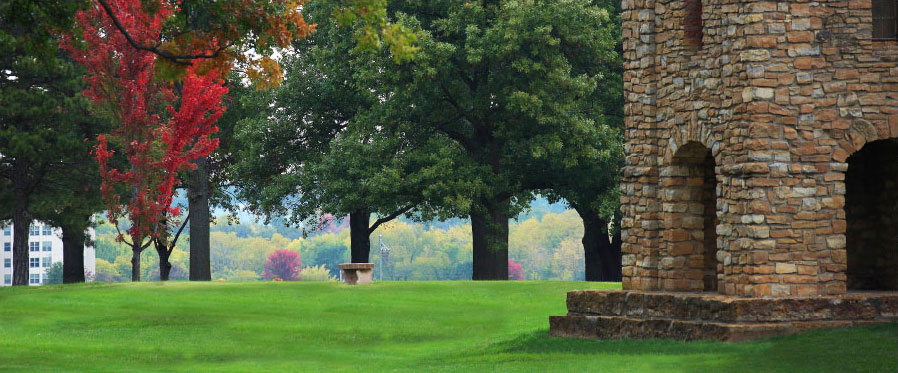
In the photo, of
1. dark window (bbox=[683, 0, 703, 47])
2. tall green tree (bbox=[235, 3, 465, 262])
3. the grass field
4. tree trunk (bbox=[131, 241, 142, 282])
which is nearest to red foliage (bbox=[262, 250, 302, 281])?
tall green tree (bbox=[235, 3, 465, 262])

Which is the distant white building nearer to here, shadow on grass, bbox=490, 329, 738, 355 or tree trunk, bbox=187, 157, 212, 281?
tree trunk, bbox=187, 157, 212, 281

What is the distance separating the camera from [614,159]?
111ft

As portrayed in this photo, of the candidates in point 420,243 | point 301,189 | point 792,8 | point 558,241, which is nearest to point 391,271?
point 420,243

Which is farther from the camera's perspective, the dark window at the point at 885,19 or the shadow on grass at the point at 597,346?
the dark window at the point at 885,19

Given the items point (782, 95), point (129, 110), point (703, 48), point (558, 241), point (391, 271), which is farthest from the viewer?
point (558, 241)

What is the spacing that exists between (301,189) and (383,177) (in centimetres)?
494

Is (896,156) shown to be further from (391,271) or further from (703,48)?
(391,271)

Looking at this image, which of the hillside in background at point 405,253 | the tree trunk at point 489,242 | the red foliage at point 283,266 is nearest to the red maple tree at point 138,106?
the tree trunk at point 489,242

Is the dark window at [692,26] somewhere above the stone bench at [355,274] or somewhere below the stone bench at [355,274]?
above

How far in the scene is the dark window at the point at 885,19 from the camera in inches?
744

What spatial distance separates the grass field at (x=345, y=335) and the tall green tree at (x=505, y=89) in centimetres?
453

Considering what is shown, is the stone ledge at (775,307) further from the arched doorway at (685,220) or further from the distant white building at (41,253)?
the distant white building at (41,253)

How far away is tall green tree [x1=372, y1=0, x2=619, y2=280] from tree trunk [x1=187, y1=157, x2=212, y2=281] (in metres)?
7.92

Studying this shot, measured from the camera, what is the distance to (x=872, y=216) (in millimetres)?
20328
